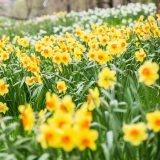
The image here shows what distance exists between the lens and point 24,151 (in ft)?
7.38

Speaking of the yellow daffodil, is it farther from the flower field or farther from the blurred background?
the blurred background

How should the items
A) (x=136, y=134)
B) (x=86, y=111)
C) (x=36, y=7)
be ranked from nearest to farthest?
(x=136, y=134) < (x=86, y=111) < (x=36, y=7)

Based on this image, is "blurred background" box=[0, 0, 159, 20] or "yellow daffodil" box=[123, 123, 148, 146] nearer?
"yellow daffodil" box=[123, 123, 148, 146]

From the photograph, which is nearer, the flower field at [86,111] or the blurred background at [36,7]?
the flower field at [86,111]

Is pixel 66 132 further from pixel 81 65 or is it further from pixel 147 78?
pixel 81 65

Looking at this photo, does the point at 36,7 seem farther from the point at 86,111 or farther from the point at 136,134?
the point at 136,134

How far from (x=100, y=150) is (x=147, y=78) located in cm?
47

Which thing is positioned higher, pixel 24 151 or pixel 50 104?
pixel 50 104

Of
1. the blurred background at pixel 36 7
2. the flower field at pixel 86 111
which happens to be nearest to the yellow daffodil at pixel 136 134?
the flower field at pixel 86 111

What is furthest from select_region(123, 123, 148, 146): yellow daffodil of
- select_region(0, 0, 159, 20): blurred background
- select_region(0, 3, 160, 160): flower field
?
select_region(0, 0, 159, 20): blurred background

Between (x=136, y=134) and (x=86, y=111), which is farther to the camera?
(x=86, y=111)

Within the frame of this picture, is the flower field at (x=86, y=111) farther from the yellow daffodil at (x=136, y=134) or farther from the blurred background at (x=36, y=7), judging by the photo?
the blurred background at (x=36, y=7)

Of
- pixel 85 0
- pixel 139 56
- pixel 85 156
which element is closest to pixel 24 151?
pixel 85 156

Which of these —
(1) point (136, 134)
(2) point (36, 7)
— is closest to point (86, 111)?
(1) point (136, 134)
